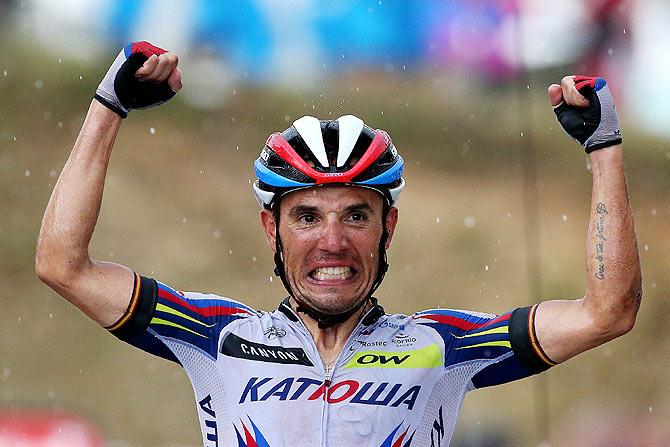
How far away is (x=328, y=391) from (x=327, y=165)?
2.54ft

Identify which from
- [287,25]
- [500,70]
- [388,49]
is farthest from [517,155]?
[287,25]

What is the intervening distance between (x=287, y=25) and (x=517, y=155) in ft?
12.6

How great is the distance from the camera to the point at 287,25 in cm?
1309

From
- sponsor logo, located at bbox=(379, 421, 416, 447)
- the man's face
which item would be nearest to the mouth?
the man's face

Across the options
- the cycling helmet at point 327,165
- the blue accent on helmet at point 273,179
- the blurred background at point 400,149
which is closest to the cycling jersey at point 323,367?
the cycling helmet at point 327,165

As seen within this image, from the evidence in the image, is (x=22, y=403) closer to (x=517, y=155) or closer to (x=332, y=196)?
(x=517, y=155)

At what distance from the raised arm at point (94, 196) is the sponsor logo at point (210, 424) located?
0.43 m

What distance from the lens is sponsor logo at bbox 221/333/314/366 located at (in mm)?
3877

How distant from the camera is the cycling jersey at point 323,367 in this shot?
3.77m

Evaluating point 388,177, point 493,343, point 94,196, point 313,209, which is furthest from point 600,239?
point 94,196

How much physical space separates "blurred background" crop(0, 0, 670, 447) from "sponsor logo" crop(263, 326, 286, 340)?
7.08 m

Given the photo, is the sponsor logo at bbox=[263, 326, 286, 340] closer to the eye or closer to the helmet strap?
the helmet strap

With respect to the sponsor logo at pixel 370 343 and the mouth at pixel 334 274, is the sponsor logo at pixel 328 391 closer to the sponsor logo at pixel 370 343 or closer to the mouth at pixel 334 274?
the sponsor logo at pixel 370 343

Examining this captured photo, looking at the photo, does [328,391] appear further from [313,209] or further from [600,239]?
[600,239]
